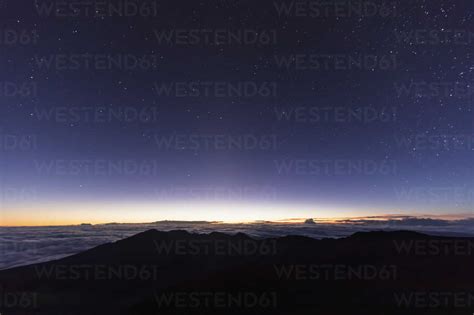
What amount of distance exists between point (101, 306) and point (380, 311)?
763 inches

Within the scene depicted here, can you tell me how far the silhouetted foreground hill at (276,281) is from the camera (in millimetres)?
17781

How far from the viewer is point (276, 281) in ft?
77.3

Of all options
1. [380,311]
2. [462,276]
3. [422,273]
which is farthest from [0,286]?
[462,276]

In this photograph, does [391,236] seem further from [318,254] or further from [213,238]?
[213,238]

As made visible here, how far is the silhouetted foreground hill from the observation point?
1778 centimetres

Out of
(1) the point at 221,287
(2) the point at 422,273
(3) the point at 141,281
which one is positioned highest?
(2) the point at 422,273

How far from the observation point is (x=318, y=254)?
2739 centimetres

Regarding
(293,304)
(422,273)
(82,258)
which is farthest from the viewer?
(82,258)

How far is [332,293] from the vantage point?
19.5 meters

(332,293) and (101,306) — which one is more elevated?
(332,293)

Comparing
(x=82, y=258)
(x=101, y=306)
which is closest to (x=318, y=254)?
(x=101, y=306)

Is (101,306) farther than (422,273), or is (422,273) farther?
(101,306)

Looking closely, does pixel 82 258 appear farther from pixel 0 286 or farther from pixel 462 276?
pixel 462 276

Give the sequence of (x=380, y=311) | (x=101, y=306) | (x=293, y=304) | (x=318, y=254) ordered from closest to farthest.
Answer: (x=380, y=311)
(x=293, y=304)
(x=101, y=306)
(x=318, y=254)
